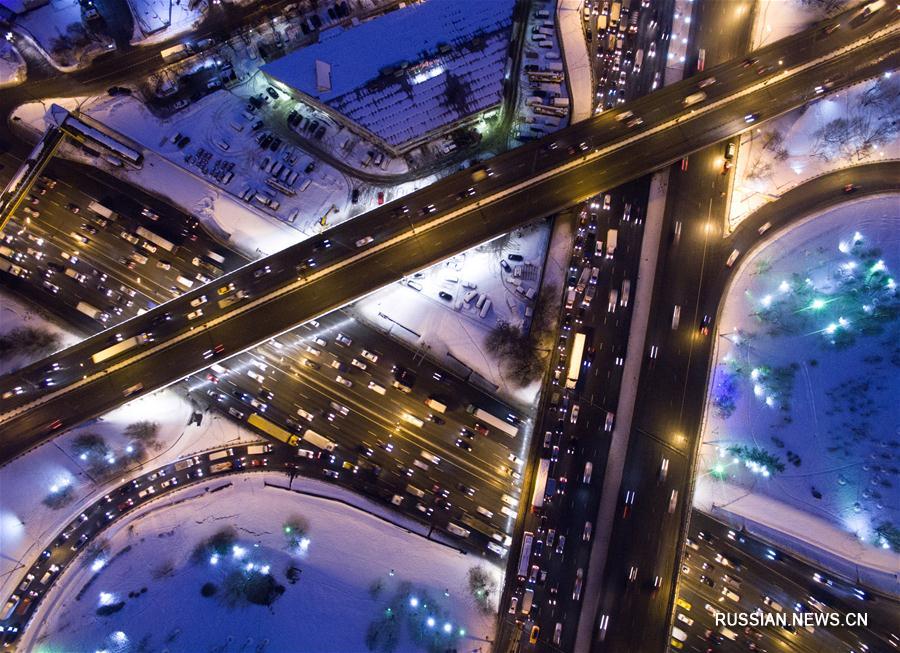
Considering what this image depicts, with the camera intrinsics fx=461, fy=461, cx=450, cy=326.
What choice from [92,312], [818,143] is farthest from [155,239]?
[818,143]

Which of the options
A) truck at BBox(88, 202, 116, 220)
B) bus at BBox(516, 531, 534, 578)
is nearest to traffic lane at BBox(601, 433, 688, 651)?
bus at BBox(516, 531, 534, 578)

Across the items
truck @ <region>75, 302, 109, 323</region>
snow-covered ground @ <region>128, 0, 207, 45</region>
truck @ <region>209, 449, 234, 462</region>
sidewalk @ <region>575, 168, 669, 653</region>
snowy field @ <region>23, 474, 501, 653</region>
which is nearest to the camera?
snowy field @ <region>23, 474, 501, 653</region>

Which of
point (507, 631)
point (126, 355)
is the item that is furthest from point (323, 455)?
point (507, 631)

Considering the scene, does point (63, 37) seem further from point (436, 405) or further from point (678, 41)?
point (678, 41)

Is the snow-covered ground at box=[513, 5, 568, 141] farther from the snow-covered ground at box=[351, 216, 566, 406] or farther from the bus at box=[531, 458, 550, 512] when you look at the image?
the bus at box=[531, 458, 550, 512]

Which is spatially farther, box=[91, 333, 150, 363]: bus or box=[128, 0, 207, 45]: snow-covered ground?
box=[128, 0, 207, 45]: snow-covered ground
